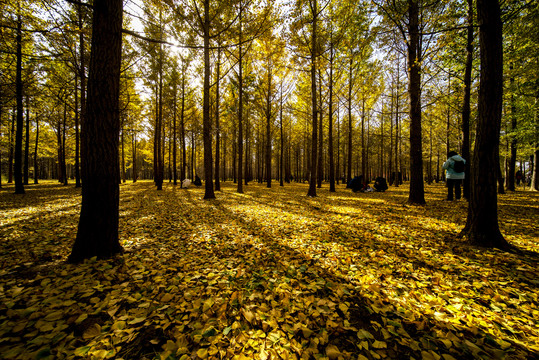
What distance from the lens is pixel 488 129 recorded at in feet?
11.7

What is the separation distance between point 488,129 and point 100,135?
683 centimetres

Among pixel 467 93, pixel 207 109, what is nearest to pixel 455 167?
pixel 467 93

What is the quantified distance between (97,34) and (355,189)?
14.6 metres

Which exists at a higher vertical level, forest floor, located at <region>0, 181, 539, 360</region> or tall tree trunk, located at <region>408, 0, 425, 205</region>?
tall tree trunk, located at <region>408, 0, 425, 205</region>

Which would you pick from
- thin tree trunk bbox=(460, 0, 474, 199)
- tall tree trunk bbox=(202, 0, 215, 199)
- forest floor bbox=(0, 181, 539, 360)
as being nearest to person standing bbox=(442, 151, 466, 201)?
thin tree trunk bbox=(460, 0, 474, 199)

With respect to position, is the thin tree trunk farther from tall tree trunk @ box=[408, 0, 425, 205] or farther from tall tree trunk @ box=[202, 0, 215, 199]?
tall tree trunk @ box=[202, 0, 215, 199]

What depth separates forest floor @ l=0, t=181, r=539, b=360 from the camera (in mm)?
1608

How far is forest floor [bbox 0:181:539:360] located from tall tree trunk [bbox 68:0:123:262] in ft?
1.39

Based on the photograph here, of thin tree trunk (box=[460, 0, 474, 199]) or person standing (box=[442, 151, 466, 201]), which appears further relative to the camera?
person standing (box=[442, 151, 466, 201])

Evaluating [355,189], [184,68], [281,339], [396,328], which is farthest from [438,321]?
[184,68]

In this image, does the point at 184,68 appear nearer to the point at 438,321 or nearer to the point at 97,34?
the point at 97,34

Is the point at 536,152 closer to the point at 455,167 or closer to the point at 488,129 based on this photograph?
the point at 455,167

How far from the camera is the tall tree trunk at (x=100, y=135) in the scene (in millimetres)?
2990

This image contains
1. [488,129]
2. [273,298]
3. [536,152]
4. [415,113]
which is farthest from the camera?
[536,152]
